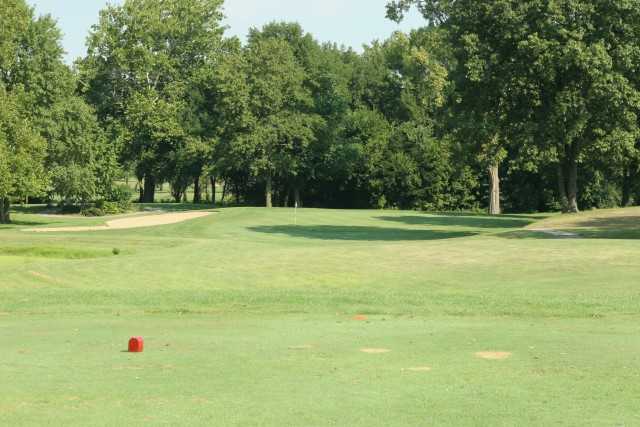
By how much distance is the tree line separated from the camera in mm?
51625

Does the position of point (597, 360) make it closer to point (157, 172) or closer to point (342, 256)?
point (342, 256)

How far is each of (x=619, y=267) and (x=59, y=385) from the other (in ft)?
58.2

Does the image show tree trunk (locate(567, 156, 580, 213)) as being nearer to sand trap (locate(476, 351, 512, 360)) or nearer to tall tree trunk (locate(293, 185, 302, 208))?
tall tree trunk (locate(293, 185, 302, 208))

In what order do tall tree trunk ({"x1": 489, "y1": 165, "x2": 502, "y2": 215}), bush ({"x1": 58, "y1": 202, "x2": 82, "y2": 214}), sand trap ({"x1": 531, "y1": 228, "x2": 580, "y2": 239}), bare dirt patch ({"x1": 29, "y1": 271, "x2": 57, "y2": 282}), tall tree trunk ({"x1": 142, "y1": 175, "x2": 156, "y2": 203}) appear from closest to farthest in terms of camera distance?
bare dirt patch ({"x1": 29, "y1": 271, "x2": 57, "y2": 282}) → sand trap ({"x1": 531, "y1": 228, "x2": 580, "y2": 239}) → tall tree trunk ({"x1": 489, "y1": 165, "x2": 502, "y2": 215}) → bush ({"x1": 58, "y1": 202, "x2": 82, "y2": 214}) → tall tree trunk ({"x1": 142, "y1": 175, "x2": 156, "y2": 203})

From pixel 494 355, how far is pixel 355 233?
119ft

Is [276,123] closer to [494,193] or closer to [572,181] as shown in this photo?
[494,193]

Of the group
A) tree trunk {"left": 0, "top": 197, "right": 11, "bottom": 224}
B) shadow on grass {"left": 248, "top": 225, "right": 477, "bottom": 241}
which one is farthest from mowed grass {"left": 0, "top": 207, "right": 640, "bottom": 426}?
tree trunk {"left": 0, "top": 197, "right": 11, "bottom": 224}

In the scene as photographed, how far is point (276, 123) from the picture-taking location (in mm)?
77938

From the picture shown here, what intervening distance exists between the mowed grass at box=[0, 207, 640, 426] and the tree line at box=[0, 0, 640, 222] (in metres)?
22.0

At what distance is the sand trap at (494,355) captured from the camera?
10.2 m

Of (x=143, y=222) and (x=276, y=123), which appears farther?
(x=276, y=123)

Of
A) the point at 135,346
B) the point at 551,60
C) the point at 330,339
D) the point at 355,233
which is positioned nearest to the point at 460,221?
the point at 355,233

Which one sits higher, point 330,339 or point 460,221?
point 330,339

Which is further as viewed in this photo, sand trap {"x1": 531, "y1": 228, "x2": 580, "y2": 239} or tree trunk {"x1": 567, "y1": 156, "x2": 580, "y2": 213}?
tree trunk {"x1": 567, "y1": 156, "x2": 580, "y2": 213}
